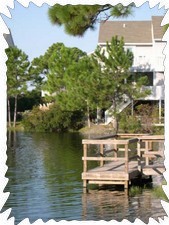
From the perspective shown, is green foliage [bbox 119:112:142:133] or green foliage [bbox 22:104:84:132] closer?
green foliage [bbox 119:112:142:133]

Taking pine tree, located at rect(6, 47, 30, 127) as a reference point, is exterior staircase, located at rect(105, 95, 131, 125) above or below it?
below

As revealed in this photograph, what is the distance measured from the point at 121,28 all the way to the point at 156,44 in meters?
4.49

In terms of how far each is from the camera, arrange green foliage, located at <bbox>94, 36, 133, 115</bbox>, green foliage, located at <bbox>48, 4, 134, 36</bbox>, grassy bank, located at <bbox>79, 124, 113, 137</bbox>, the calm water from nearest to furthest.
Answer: green foliage, located at <bbox>48, 4, 134, 36</bbox> → the calm water → green foliage, located at <bbox>94, 36, 133, 115</bbox> → grassy bank, located at <bbox>79, 124, 113, 137</bbox>

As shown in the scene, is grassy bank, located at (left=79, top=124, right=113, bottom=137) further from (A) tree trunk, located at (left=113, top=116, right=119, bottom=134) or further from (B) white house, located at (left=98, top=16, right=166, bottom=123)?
(B) white house, located at (left=98, top=16, right=166, bottom=123)

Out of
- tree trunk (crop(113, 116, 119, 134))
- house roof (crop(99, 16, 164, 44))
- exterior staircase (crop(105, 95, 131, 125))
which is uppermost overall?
house roof (crop(99, 16, 164, 44))

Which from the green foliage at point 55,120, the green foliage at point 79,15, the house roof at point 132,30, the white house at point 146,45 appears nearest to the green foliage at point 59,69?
the green foliage at point 55,120

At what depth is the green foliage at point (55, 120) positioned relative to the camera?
36.8 m

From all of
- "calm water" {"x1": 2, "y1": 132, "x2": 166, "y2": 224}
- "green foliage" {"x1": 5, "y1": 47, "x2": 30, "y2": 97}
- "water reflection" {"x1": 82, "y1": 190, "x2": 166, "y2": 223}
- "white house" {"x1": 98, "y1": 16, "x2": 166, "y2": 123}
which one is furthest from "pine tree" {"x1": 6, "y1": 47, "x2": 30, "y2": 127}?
"water reflection" {"x1": 82, "y1": 190, "x2": 166, "y2": 223}

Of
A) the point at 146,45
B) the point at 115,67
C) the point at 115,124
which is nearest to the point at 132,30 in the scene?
the point at 146,45

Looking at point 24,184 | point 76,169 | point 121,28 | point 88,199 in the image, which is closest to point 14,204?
point 88,199

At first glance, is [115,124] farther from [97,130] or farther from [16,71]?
[16,71]

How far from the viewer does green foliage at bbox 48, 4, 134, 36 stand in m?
6.84

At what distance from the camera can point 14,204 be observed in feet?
34.8

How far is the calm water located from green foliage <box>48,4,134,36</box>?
2.92 m
